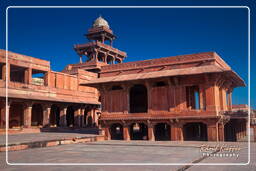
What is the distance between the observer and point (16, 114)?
119ft

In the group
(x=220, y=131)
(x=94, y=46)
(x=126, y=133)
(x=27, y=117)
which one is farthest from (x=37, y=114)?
(x=220, y=131)

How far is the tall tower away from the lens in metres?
52.5

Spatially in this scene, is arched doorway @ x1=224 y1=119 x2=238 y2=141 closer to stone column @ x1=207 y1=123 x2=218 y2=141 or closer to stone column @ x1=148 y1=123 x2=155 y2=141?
stone column @ x1=207 y1=123 x2=218 y2=141

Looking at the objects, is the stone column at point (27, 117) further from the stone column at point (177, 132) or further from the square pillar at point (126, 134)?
the stone column at point (177, 132)

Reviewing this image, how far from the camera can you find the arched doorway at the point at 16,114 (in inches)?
1403

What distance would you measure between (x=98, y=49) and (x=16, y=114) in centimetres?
2184

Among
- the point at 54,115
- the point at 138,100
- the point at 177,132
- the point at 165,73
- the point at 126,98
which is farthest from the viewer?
the point at 54,115

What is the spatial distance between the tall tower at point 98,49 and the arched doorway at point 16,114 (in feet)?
59.7

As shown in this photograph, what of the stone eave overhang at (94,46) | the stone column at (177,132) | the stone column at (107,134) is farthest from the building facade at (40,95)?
the stone column at (177,132)

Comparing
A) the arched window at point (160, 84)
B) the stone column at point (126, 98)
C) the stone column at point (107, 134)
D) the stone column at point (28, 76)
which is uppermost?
the stone column at point (28, 76)

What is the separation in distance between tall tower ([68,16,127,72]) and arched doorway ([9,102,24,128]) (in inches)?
716

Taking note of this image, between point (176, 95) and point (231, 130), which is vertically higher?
point (176, 95)

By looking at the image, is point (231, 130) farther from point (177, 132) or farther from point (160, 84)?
point (160, 84)

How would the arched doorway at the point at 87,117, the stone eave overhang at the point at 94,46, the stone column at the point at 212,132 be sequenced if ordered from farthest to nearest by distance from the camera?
the stone eave overhang at the point at 94,46, the arched doorway at the point at 87,117, the stone column at the point at 212,132
